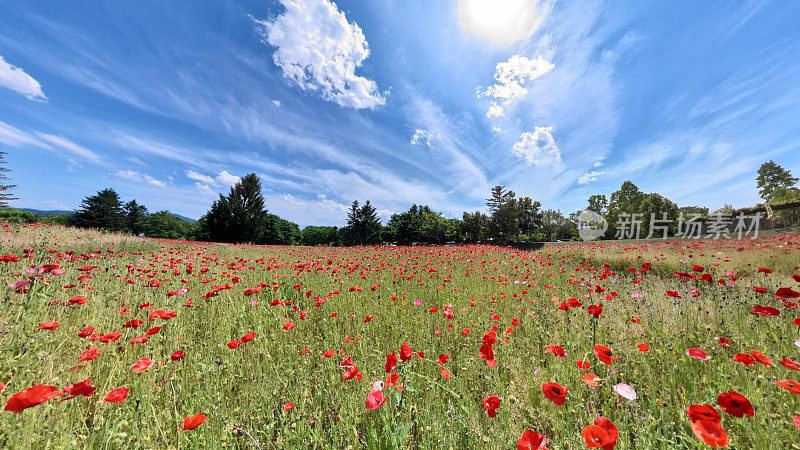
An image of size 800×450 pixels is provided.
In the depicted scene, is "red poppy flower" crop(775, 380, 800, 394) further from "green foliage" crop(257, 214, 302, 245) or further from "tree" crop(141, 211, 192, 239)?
"tree" crop(141, 211, 192, 239)

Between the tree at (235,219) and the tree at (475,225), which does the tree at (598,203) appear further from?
the tree at (235,219)

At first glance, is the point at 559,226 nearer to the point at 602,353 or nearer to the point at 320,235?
the point at 320,235

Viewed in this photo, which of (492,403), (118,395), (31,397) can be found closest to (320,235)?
(118,395)

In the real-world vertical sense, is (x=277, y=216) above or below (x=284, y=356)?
above

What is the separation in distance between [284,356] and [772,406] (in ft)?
13.2

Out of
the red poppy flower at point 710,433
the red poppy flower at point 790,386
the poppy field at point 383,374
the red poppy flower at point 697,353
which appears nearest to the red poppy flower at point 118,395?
the poppy field at point 383,374

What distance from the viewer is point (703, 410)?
1050 millimetres

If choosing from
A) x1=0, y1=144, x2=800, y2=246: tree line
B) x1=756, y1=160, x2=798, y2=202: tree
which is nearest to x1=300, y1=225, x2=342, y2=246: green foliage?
x1=0, y1=144, x2=800, y2=246: tree line

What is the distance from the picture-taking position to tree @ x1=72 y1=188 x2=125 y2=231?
35.2m

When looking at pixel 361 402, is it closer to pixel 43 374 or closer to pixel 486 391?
pixel 486 391

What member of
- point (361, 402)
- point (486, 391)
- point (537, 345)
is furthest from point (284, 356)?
point (537, 345)

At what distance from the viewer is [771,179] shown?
3778cm

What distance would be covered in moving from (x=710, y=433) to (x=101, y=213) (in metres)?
57.1

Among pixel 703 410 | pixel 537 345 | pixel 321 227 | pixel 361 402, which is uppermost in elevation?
pixel 321 227
